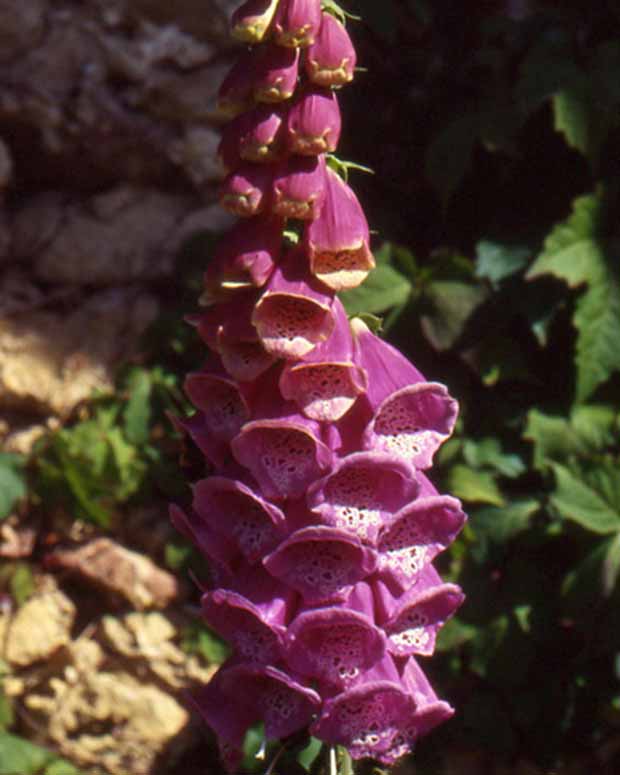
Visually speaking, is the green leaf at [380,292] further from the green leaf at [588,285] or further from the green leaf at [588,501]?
the green leaf at [588,501]

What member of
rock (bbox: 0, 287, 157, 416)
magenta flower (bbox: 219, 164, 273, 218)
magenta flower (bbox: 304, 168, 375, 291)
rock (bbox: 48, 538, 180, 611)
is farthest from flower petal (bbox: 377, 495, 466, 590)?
rock (bbox: 0, 287, 157, 416)

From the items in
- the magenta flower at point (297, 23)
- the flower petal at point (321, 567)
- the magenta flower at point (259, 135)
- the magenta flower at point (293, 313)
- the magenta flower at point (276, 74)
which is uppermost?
Result: the magenta flower at point (297, 23)

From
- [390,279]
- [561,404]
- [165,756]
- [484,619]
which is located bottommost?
[165,756]

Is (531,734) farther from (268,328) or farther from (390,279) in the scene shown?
(268,328)

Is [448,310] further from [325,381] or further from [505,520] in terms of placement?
[325,381]

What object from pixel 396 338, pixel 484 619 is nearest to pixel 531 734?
pixel 484 619

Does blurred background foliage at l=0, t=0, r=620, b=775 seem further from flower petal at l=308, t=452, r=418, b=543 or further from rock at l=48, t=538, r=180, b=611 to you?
flower petal at l=308, t=452, r=418, b=543

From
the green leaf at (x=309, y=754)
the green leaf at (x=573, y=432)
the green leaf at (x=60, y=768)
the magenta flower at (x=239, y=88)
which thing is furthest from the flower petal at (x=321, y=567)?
the green leaf at (x=60, y=768)
